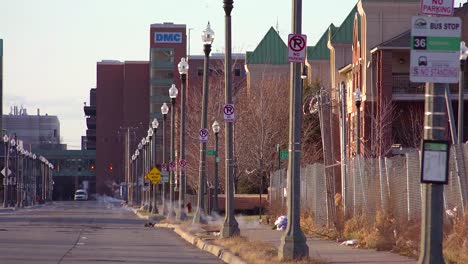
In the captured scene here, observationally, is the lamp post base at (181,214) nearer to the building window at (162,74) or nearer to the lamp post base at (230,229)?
the lamp post base at (230,229)

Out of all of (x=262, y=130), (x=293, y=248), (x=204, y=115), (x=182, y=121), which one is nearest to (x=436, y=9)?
(x=293, y=248)

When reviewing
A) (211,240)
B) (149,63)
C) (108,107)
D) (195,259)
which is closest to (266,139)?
(211,240)

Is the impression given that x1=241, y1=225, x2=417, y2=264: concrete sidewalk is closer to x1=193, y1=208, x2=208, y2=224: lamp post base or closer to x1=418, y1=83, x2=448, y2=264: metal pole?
x1=418, y1=83, x2=448, y2=264: metal pole

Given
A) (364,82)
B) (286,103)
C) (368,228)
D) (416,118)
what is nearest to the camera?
(368,228)

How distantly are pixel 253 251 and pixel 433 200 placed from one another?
947 cm

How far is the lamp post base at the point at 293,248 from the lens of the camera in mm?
19188

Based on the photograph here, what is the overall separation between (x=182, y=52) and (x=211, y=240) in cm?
11859

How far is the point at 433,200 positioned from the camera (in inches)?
497

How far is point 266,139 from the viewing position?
6178 centimetres

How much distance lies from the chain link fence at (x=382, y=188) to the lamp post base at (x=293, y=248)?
110 inches

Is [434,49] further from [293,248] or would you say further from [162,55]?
[162,55]

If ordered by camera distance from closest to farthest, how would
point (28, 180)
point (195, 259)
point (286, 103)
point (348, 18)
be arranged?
point (195, 259)
point (286, 103)
point (348, 18)
point (28, 180)

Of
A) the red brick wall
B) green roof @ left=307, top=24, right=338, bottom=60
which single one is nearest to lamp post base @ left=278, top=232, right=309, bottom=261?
green roof @ left=307, top=24, right=338, bottom=60

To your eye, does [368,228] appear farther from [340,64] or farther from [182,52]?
[182,52]
